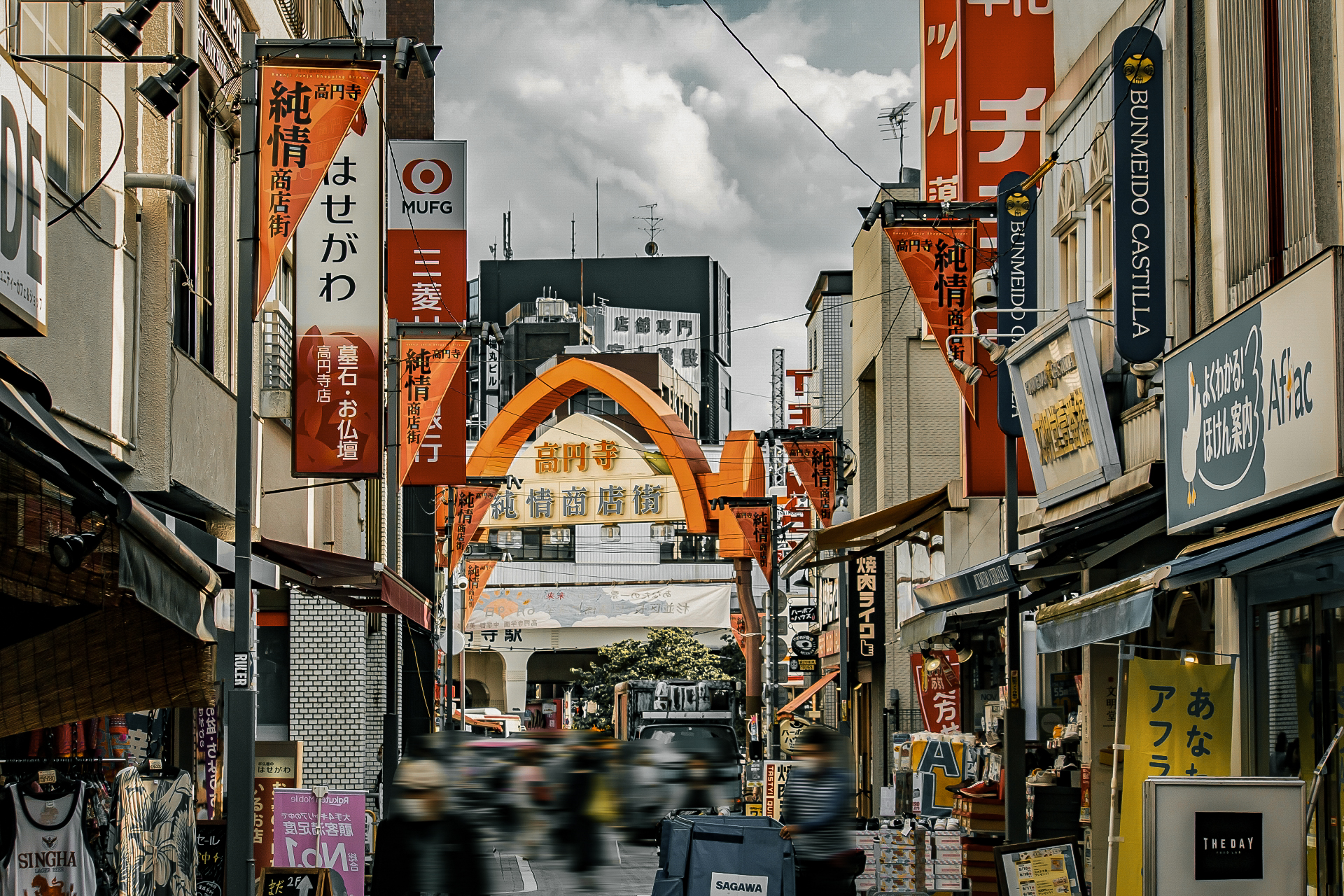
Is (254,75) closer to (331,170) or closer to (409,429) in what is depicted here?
(331,170)

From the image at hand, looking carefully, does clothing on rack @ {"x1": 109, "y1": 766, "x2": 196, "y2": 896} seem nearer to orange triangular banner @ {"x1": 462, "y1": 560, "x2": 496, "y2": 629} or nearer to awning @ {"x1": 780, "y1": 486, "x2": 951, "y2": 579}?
awning @ {"x1": 780, "y1": 486, "x2": 951, "y2": 579}

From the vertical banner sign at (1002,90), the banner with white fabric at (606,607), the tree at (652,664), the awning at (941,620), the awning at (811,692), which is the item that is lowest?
the tree at (652,664)

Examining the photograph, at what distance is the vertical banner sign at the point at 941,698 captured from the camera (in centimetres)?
2736

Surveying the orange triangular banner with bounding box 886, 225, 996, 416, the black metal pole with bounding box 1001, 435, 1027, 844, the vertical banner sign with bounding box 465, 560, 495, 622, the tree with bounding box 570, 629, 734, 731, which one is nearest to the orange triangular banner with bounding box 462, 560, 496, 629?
the vertical banner sign with bounding box 465, 560, 495, 622

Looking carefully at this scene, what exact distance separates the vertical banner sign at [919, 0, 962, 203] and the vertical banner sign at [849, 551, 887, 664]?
15560 millimetres

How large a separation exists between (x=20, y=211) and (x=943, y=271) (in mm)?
12091

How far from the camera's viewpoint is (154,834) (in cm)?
1081

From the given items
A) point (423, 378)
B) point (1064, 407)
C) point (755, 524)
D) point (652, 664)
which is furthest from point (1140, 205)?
point (652, 664)

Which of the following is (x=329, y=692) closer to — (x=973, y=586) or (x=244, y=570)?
(x=973, y=586)

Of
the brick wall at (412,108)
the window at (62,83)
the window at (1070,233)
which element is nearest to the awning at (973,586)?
the window at (1070,233)

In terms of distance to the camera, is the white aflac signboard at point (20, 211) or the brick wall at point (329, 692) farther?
the brick wall at point (329, 692)

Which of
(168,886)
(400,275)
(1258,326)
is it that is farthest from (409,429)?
(1258,326)

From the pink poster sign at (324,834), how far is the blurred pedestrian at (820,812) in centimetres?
524

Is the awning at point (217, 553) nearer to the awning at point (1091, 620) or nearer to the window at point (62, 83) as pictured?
the window at point (62, 83)
